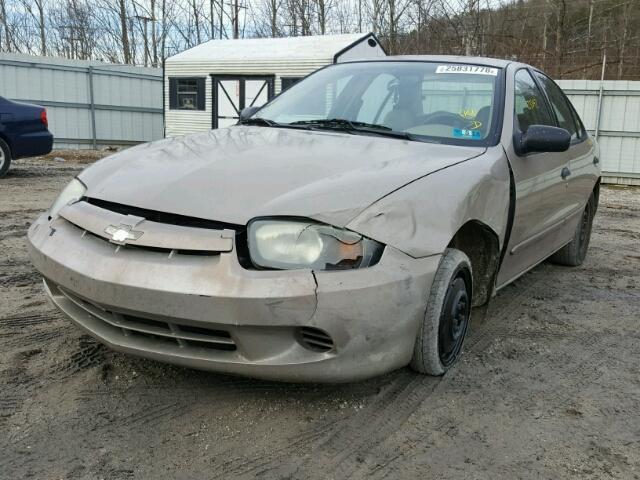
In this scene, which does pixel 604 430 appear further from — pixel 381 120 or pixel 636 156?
pixel 636 156

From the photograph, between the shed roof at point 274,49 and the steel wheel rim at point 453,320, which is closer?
the steel wheel rim at point 453,320

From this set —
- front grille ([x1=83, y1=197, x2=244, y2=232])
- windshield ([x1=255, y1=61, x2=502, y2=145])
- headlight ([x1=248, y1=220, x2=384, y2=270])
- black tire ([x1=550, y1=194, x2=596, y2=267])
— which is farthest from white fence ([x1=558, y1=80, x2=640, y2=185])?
front grille ([x1=83, y1=197, x2=244, y2=232])

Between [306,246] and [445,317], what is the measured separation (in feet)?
2.65

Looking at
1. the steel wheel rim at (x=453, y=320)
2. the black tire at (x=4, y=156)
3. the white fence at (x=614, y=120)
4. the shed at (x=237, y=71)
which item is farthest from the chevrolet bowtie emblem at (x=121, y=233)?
the shed at (x=237, y=71)

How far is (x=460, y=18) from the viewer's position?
21766 millimetres

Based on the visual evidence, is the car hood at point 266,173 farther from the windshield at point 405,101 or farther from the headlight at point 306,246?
the windshield at point 405,101

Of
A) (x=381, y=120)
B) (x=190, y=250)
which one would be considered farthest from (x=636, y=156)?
(x=190, y=250)

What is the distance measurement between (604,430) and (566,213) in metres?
2.12

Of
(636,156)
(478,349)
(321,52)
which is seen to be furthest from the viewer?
(321,52)

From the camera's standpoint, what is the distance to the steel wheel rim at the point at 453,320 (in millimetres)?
2629

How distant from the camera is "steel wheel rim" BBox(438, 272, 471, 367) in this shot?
2.63 m

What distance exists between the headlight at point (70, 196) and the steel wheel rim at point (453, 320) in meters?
1.65

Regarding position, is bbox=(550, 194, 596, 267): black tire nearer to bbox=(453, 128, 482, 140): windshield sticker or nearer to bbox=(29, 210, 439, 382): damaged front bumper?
bbox=(453, 128, 482, 140): windshield sticker

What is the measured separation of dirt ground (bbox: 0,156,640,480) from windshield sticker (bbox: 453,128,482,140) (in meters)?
1.01
